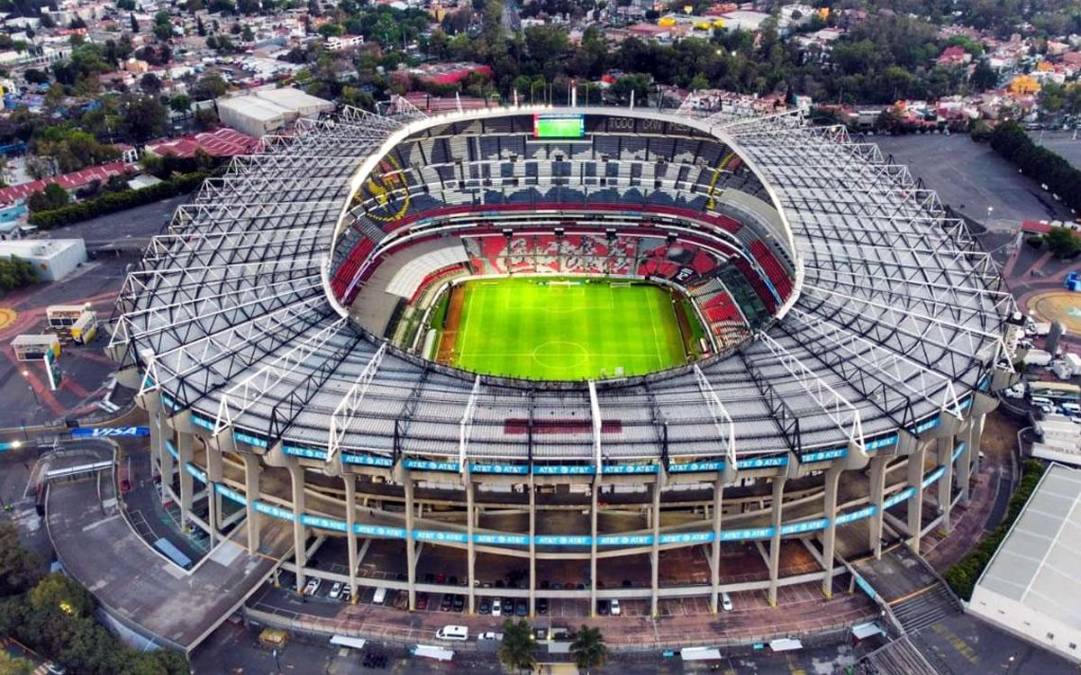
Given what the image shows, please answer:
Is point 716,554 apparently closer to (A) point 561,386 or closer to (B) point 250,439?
(A) point 561,386

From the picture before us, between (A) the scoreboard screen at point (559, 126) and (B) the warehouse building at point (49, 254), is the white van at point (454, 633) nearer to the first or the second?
(A) the scoreboard screen at point (559, 126)

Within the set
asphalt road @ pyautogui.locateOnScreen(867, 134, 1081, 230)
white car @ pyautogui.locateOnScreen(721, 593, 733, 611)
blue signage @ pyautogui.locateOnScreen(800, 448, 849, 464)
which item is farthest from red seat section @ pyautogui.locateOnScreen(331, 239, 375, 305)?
asphalt road @ pyautogui.locateOnScreen(867, 134, 1081, 230)

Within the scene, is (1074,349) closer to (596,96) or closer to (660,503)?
(660,503)

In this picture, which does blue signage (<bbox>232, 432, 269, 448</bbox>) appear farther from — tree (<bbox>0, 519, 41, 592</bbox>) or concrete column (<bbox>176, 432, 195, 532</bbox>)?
tree (<bbox>0, 519, 41, 592</bbox>)

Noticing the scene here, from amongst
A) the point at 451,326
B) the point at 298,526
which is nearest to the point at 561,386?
the point at 298,526

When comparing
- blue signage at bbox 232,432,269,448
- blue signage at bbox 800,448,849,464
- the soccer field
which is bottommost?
the soccer field

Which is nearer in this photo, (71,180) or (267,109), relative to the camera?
(71,180)

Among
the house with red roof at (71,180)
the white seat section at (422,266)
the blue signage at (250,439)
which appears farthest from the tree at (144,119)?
the blue signage at (250,439)

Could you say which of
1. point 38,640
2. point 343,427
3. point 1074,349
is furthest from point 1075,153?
point 38,640
